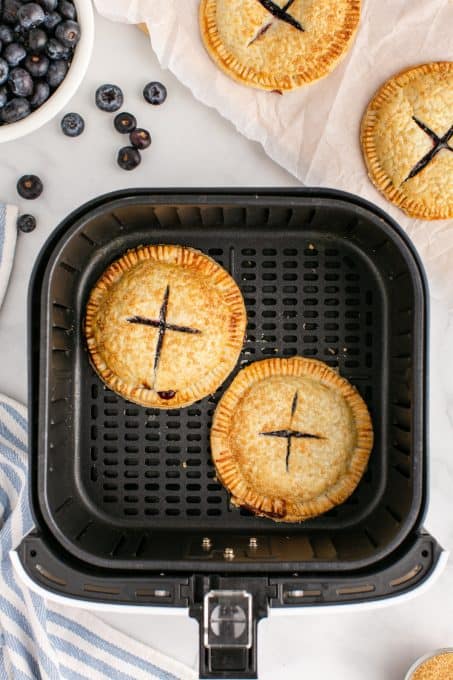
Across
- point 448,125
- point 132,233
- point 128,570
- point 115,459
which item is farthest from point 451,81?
point 128,570

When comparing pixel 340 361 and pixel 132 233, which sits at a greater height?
pixel 132 233

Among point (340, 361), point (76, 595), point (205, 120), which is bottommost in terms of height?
point (76, 595)

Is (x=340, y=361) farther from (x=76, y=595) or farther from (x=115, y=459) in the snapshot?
(x=76, y=595)

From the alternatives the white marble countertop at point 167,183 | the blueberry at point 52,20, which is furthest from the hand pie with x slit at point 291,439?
the blueberry at point 52,20

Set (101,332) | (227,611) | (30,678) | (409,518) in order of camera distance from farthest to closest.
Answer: (30,678)
(101,332)
(409,518)
(227,611)

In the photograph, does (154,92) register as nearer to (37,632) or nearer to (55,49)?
(55,49)

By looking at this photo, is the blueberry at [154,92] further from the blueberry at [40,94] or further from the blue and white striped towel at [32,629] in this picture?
the blue and white striped towel at [32,629]

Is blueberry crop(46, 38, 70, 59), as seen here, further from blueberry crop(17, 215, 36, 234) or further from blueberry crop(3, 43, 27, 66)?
blueberry crop(17, 215, 36, 234)
